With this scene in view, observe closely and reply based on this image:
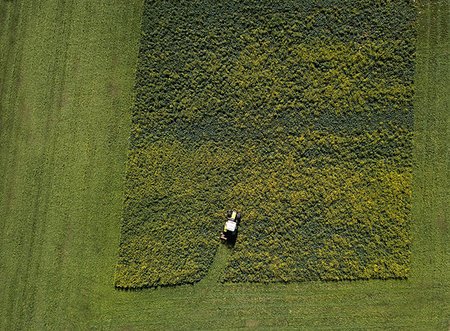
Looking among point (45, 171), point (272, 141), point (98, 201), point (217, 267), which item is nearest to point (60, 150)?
point (45, 171)

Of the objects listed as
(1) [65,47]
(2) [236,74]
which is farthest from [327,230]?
(1) [65,47]

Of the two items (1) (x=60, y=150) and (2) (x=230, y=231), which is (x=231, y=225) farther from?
(1) (x=60, y=150)

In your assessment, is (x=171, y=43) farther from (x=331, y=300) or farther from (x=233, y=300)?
(x=331, y=300)

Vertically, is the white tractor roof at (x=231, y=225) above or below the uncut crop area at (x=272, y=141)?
below

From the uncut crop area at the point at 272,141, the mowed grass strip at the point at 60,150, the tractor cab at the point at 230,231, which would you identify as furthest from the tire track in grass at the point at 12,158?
the tractor cab at the point at 230,231

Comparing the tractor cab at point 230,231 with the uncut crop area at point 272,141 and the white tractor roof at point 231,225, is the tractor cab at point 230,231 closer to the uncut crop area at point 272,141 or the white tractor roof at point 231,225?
the white tractor roof at point 231,225

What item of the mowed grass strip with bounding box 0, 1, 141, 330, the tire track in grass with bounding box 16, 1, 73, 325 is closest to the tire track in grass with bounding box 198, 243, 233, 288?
the mowed grass strip with bounding box 0, 1, 141, 330
